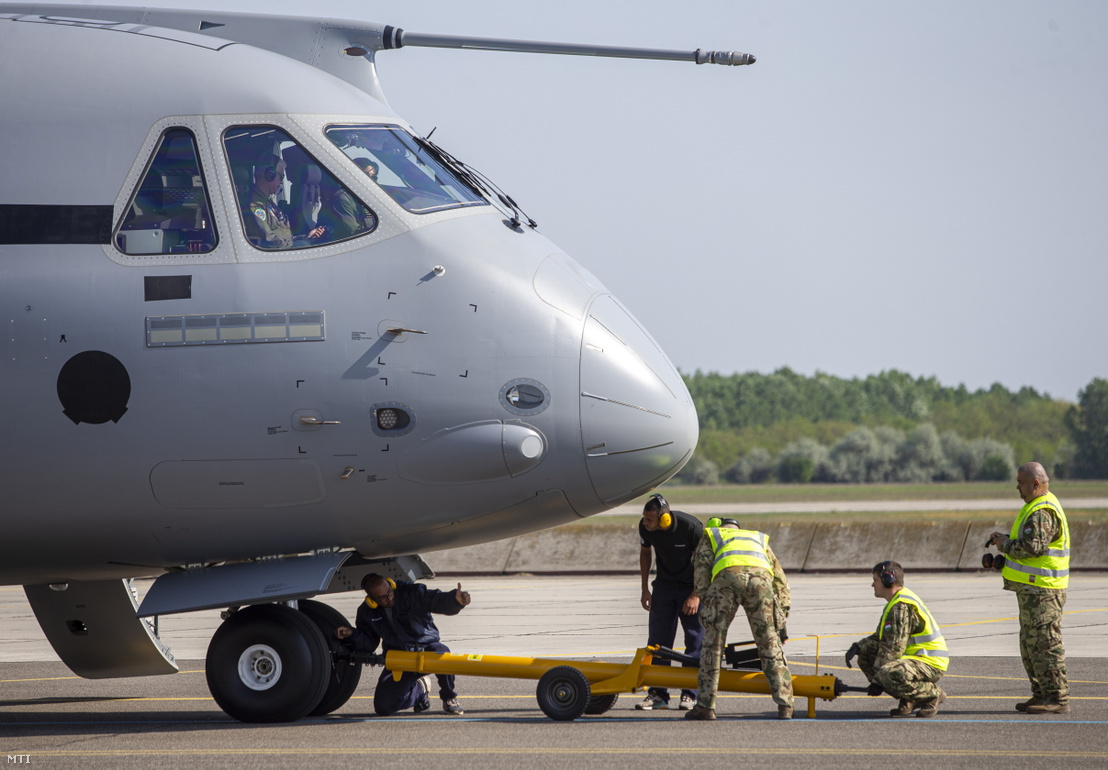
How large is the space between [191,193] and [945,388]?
168253 millimetres

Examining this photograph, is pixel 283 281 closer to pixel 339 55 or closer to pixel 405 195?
pixel 405 195

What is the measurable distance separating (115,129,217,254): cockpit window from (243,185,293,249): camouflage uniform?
0.28m

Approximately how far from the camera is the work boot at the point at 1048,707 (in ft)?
33.8

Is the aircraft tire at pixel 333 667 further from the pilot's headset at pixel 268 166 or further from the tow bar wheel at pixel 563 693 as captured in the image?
the pilot's headset at pixel 268 166

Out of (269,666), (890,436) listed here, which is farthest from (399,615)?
(890,436)

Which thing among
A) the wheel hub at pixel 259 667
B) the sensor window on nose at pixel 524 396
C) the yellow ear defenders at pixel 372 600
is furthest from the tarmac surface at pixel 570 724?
the sensor window on nose at pixel 524 396

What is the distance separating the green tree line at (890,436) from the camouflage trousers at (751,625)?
290 ft

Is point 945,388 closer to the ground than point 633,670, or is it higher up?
higher up

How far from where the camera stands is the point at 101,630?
11.0 m

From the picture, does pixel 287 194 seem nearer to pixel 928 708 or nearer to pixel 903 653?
pixel 903 653

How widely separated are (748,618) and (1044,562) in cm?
256

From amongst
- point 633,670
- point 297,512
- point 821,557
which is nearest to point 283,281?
point 297,512

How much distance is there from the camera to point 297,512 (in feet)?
31.0

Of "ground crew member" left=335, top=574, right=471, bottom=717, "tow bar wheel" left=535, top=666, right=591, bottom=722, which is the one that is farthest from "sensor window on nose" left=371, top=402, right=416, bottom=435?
"tow bar wheel" left=535, top=666, right=591, bottom=722
